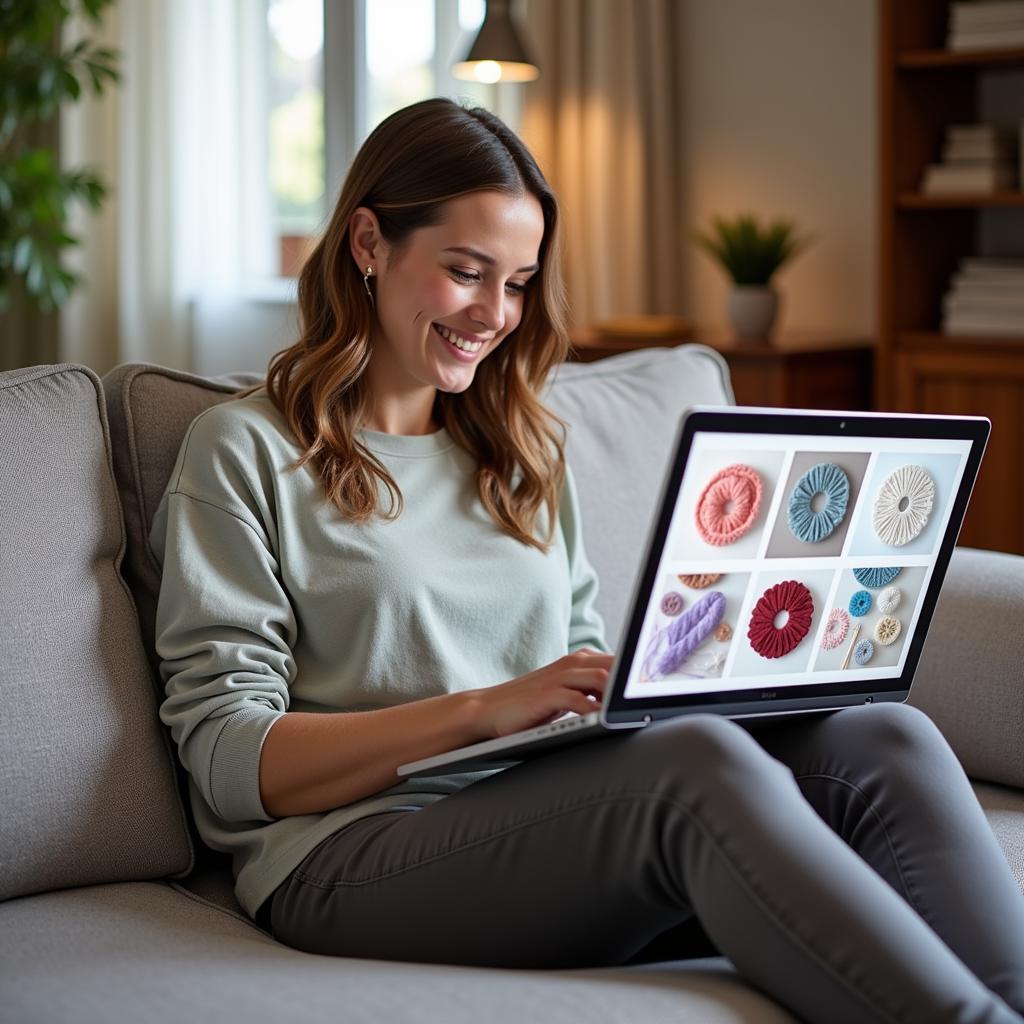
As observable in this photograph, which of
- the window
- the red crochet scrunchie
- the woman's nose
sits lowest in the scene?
the red crochet scrunchie

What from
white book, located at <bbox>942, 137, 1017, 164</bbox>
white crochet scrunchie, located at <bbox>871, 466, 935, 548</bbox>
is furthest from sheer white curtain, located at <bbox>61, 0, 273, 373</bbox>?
white crochet scrunchie, located at <bbox>871, 466, 935, 548</bbox>

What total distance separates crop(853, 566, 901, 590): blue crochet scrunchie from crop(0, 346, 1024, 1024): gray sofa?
1.11ft

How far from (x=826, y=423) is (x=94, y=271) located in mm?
3546

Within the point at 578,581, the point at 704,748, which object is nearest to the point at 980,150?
the point at 578,581

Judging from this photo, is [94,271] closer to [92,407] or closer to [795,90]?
[795,90]

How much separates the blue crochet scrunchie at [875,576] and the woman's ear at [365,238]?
1.91 feet

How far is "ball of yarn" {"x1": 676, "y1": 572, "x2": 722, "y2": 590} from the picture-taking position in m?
1.13

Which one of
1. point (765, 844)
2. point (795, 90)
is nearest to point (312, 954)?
point (765, 844)

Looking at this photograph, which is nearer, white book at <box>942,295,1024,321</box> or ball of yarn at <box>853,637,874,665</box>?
ball of yarn at <box>853,637,874,665</box>

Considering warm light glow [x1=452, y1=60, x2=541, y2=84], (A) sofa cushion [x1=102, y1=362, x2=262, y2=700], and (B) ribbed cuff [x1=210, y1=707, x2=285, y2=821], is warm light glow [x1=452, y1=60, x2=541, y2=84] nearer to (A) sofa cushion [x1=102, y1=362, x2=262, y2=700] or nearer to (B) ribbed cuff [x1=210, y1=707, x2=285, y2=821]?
(A) sofa cushion [x1=102, y1=362, x2=262, y2=700]

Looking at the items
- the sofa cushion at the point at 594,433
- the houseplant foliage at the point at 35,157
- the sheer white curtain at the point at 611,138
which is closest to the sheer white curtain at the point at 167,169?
the houseplant foliage at the point at 35,157

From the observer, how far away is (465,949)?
1.19m

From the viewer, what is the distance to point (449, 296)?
146 cm

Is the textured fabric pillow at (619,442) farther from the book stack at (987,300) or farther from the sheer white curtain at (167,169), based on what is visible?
the sheer white curtain at (167,169)
